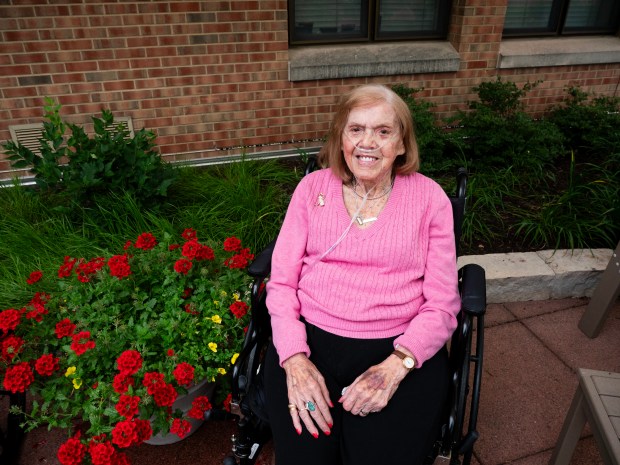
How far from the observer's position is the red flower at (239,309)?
199 centimetres

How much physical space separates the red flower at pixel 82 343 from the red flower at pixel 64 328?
0.07 metres

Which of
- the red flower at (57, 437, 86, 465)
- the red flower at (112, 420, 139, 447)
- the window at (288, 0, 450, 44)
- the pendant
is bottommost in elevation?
the red flower at (57, 437, 86, 465)

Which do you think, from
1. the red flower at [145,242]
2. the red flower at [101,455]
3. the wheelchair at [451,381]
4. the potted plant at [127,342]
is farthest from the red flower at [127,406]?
the red flower at [145,242]

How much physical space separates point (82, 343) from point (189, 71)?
2636mm

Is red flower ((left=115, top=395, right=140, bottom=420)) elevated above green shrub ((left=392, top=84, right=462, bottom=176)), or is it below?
below

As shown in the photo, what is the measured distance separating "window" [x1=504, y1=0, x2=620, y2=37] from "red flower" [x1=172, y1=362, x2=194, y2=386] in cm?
437

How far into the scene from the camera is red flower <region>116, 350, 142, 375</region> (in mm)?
1719

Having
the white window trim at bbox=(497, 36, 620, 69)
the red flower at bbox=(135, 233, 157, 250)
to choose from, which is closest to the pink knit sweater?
the red flower at bbox=(135, 233, 157, 250)

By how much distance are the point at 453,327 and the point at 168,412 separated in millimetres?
1149

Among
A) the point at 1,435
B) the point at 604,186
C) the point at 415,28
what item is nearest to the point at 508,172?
the point at 604,186

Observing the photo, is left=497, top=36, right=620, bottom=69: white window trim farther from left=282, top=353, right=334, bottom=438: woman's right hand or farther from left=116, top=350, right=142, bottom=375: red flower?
left=116, top=350, right=142, bottom=375: red flower

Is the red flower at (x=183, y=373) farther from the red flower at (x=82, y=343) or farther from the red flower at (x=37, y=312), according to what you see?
the red flower at (x=37, y=312)

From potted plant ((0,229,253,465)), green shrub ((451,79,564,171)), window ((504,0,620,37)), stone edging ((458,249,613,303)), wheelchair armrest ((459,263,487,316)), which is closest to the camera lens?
wheelchair armrest ((459,263,487,316))

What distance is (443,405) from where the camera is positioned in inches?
64.8
